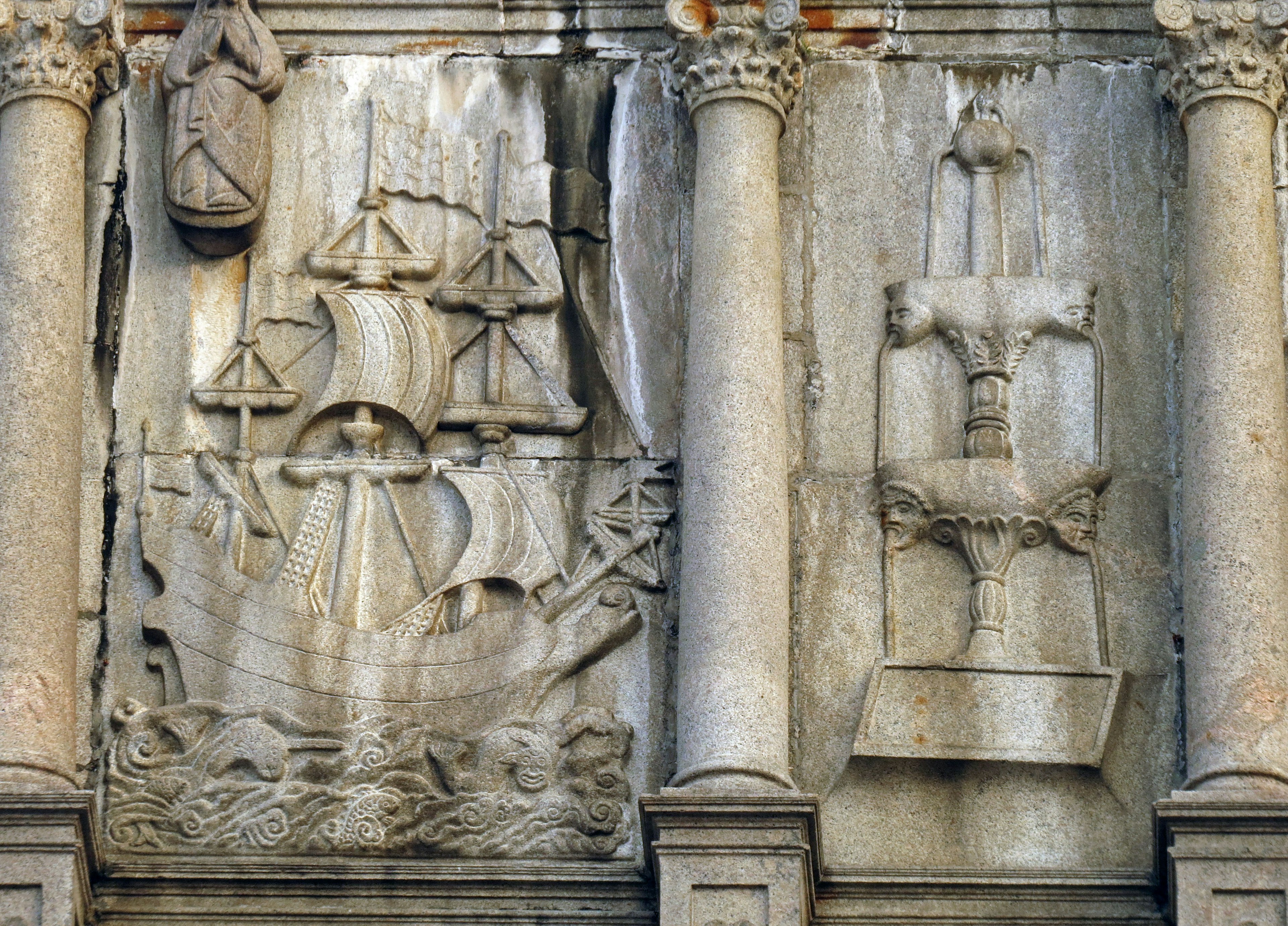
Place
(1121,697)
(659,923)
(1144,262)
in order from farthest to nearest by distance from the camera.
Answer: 1. (1144,262)
2. (1121,697)
3. (659,923)

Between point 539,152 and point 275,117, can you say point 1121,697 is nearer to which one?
point 539,152

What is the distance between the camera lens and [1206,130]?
50.0 feet

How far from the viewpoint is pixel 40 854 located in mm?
13578

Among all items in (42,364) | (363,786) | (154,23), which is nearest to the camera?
(363,786)

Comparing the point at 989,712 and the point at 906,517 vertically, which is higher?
the point at 906,517

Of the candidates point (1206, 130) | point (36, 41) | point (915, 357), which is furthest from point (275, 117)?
point (1206, 130)

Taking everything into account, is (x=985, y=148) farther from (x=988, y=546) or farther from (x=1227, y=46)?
(x=988, y=546)

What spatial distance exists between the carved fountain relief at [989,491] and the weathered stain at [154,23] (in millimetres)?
3723

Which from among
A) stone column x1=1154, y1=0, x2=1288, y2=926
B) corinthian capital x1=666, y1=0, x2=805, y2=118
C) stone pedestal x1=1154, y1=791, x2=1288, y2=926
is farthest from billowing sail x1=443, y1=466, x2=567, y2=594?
stone pedestal x1=1154, y1=791, x2=1288, y2=926

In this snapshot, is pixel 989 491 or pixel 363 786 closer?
pixel 363 786

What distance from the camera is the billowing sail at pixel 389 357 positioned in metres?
15.1

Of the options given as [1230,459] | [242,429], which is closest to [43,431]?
[242,429]

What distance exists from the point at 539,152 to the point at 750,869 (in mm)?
3966

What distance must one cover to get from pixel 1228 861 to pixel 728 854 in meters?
2.05
